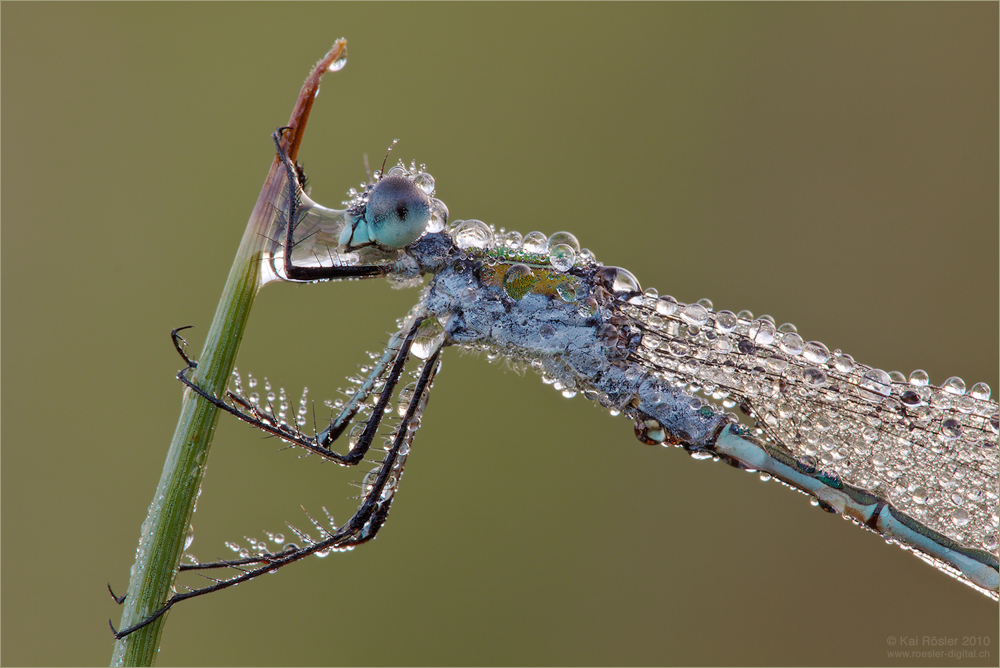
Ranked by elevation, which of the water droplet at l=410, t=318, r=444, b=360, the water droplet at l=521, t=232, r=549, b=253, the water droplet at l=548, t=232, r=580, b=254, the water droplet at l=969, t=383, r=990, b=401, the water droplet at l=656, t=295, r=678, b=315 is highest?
the water droplet at l=969, t=383, r=990, b=401

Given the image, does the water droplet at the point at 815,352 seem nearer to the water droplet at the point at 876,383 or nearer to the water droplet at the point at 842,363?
the water droplet at the point at 842,363

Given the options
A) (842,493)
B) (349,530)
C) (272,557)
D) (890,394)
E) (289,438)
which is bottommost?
(272,557)

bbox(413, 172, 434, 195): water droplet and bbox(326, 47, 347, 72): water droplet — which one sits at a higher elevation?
bbox(413, 172, 434, 195): water droplet

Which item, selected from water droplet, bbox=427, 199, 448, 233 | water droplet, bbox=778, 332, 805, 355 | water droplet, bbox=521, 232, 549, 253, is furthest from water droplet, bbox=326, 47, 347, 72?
water droplet, bbox=778, 332, 805, 355

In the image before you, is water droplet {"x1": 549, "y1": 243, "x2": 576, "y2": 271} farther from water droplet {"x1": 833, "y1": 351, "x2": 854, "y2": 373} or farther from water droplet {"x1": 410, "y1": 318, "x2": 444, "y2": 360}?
water droplet {"x1": 833, "y1": 351, "x2": 854, "y2": 373}

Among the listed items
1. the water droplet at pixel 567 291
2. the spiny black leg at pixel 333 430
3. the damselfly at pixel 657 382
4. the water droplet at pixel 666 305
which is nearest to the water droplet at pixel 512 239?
the damselfly at pixel 657 382

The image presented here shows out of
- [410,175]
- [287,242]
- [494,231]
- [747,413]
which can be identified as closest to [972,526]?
[747,413]

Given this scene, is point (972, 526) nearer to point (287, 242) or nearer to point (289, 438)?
point (289, 438)
